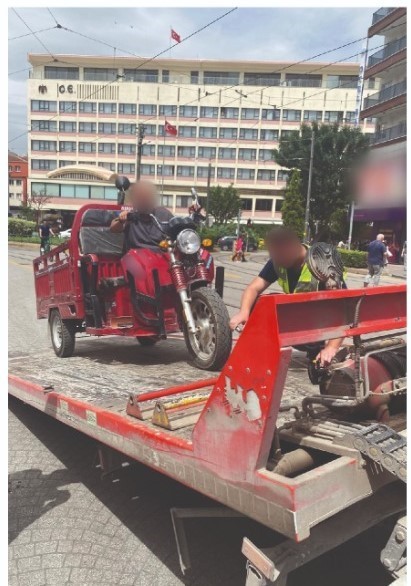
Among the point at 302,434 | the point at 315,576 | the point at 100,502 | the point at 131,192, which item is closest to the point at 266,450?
the point at 302,434

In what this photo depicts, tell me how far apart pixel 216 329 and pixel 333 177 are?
4008 millimetres

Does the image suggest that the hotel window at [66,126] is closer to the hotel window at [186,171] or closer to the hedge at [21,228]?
the hedge at [21,228]

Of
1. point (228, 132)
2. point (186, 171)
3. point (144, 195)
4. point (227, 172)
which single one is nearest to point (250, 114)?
point (228, 132)

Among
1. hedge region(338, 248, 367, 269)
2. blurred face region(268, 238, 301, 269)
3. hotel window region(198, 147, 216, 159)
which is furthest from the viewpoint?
hotel window region(198, 147, 216, 159)

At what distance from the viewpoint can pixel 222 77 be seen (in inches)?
2320

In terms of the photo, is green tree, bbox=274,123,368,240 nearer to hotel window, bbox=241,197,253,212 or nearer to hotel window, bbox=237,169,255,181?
hotel window, bbox=241,197,253,212

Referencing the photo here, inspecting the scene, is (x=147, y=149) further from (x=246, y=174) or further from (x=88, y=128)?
(x=246, y=174)

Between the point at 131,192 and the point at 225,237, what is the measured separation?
33975 mm

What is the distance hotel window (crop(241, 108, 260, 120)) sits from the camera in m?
Result: 62.2

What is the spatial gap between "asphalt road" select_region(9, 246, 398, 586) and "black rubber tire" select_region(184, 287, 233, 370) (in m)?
1.07

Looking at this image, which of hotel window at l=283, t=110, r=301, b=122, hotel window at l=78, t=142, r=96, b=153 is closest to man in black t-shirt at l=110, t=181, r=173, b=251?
hotel window at l=78, t=142, r=96, b=153

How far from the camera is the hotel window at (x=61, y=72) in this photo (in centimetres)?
1218

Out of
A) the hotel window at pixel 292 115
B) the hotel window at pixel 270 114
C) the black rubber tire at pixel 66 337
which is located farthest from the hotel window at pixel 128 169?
the hotel window at pixel 292 115

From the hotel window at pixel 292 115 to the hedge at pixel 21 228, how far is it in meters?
40.1
